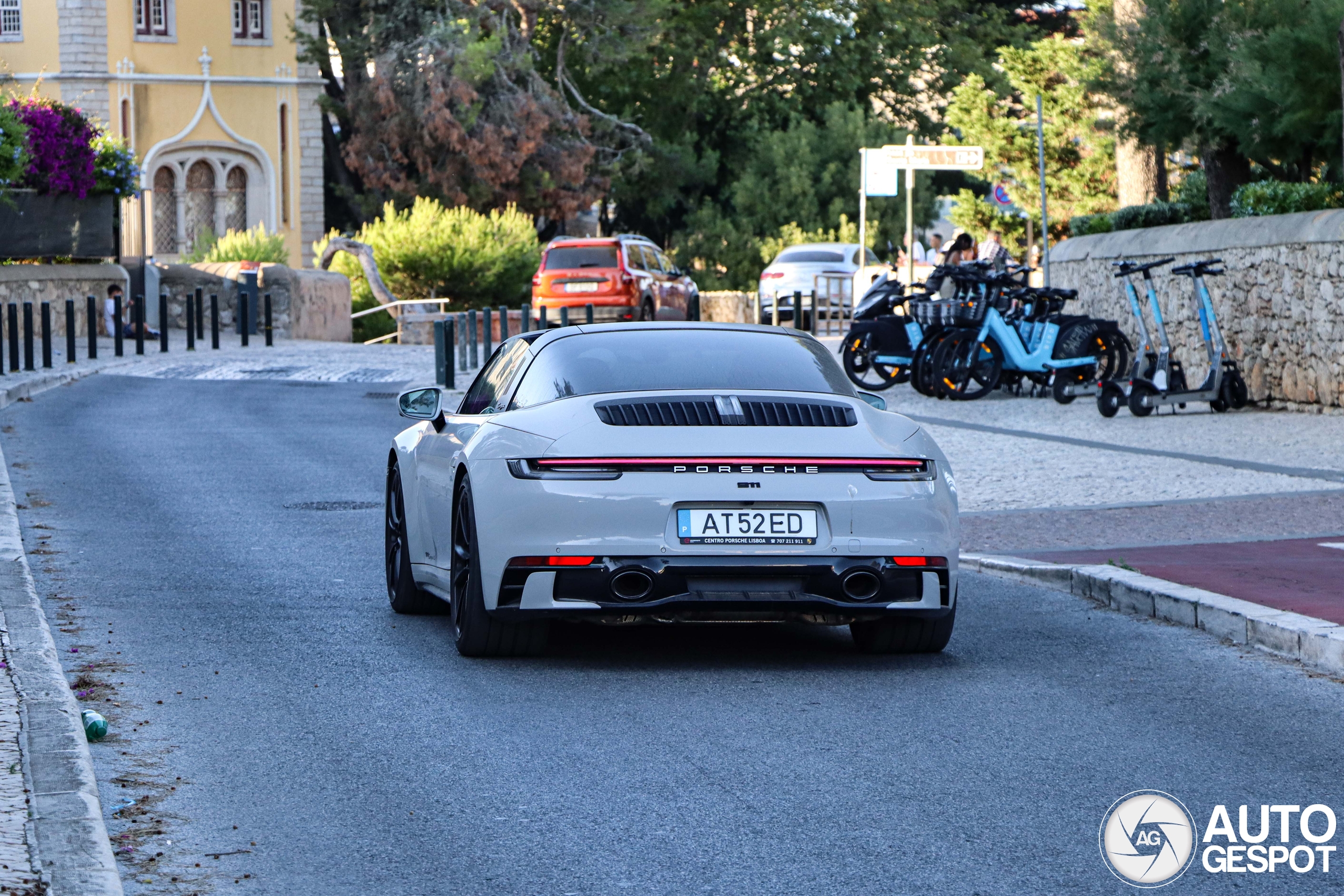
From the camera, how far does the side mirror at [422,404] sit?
8.98m

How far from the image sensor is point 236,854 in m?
5.20

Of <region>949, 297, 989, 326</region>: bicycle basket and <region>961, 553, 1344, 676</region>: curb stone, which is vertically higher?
<region>949, 297, 989, 326</region>: bicycle basket

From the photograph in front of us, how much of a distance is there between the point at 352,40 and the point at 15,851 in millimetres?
49937

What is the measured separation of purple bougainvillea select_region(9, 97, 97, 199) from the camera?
34781 millimetres

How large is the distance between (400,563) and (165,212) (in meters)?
46.3

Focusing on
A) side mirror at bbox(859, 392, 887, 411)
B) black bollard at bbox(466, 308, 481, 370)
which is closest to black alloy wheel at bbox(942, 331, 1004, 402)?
black bollard at bbox(466, 308, 481, 370)

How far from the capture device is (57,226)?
35531 millimetres

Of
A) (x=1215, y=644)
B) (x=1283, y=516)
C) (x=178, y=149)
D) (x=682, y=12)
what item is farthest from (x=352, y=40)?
(x=1215, y=644)

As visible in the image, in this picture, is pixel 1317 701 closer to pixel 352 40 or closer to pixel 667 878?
pixel 667 878

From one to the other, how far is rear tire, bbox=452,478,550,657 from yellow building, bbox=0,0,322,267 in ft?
145

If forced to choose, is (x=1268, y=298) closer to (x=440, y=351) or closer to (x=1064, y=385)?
(x=1064, y=385)

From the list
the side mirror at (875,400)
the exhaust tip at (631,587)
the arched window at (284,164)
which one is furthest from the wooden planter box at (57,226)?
the exhaust tip at (631,587)

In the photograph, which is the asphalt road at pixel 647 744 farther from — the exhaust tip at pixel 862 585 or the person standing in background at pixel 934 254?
the person standing in background at pixel 934 254

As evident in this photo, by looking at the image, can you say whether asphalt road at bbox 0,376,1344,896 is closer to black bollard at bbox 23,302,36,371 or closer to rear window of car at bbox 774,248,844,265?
black bollard at bbox 23,302,36,371
